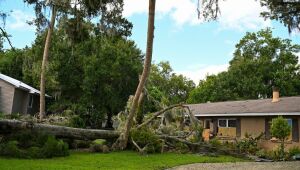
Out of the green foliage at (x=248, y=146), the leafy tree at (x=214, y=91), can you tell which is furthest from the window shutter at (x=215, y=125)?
the leafy tree at (x=214, y=91)

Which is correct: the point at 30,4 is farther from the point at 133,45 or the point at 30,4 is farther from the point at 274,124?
the point at 133,45

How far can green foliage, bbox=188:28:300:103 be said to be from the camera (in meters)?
45.8

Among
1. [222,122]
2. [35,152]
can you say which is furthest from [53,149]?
[222,122]

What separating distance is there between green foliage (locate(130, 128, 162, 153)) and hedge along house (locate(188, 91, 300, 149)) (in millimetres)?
5990

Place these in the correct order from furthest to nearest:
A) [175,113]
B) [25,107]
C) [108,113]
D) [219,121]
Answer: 1. [108,113]
2. [25,107]
3. [219,121]
4. [175,113]

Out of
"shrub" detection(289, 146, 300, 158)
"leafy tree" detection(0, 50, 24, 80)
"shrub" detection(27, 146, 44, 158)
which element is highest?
"leafy tree" detection(0, 50, 24, 80)

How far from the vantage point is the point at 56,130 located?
666 inches

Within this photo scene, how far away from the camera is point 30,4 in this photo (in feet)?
36.2

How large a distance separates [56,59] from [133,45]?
8864mm

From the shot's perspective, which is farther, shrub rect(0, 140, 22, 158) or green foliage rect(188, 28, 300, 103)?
green foliage rect(188, 28, 300, 103)

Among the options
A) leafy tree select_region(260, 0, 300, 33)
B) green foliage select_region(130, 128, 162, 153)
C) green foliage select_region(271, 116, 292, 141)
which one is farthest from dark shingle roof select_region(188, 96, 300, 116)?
green foliage select_region(130, 128, 162, 153)

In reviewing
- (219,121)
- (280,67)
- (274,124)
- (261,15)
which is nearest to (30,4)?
(261,15)

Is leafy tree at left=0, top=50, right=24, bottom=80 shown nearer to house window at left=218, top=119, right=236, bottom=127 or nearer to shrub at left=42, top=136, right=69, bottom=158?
house window at left=218, top=119, right=236, bottom=127

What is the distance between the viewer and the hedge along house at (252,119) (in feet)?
71.0
